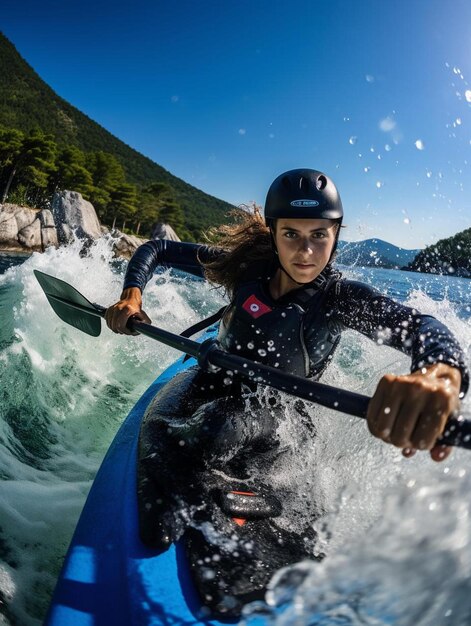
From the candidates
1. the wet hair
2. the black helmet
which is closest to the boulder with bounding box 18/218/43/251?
the wet hair

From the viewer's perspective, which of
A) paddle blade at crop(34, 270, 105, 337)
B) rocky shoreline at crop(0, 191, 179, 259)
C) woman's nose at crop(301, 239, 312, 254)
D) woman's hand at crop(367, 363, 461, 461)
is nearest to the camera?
woman's hand at crop(367, 363, 461, 461)

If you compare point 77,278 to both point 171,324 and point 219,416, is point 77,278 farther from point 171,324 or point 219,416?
point 219,416

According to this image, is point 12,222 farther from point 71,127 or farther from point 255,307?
point 71,127

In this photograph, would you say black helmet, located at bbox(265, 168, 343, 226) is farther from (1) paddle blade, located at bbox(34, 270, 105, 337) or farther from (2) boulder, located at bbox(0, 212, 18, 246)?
(2) boulder, located at bbox(0, 212, 18, 246)

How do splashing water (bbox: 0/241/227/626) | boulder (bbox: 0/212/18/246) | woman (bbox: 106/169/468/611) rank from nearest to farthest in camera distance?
woman (bbox: 106/169/468/611)
splashing water (bbox: 0/241/227/626)
boulder (bbox: 0/212/18/246)

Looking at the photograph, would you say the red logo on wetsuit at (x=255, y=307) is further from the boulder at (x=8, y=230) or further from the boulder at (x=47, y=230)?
the boulder at (x=47, y=230)

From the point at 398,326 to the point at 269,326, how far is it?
810mm

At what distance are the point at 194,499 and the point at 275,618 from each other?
0.58 metres

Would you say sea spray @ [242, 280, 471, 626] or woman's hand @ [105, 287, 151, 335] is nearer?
sea spray @ [242, 280, 471, 626]

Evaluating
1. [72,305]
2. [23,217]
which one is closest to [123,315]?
[72,305]

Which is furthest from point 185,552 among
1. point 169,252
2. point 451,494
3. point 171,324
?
point 171,324

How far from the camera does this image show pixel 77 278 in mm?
9117

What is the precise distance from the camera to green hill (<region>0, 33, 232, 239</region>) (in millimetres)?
106062

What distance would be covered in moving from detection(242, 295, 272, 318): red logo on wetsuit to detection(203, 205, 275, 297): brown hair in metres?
0.37
